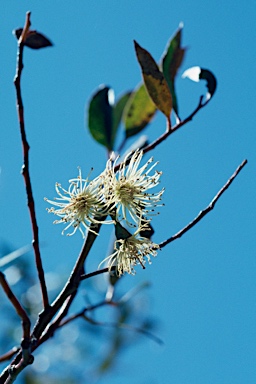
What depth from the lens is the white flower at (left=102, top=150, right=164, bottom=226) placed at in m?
0.78

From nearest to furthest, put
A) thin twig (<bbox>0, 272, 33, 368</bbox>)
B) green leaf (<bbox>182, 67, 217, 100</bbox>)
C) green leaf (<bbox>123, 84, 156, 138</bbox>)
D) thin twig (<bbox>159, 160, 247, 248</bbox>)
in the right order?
thin twig (<bbox>0, 272, 33, 368</bbox>) → thin twig (<bbox>159, 160, 247, 248</bbox>) → green leaf (<bbox>182, 67, 217, 100</bbox>) → green leaf (<bbox>123, 84, 156, 138</bbox>)

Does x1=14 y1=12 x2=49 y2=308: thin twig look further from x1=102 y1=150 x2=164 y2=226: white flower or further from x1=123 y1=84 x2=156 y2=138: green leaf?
x1=123 y1=84 x2=156 y2=138: green leaf

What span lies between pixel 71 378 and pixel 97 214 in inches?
32.8

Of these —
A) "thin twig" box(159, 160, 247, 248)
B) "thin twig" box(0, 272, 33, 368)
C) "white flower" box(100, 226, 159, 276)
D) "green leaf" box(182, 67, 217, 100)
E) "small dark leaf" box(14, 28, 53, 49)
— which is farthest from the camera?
"green leaf" box(182, 67, 217, 100)

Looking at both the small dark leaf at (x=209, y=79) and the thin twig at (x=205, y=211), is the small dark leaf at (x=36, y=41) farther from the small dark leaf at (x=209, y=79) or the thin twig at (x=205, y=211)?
the thin twig at (x=205, y=211)

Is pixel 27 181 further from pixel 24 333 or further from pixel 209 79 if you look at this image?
pixel 209 79

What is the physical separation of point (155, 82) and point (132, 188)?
19 cm

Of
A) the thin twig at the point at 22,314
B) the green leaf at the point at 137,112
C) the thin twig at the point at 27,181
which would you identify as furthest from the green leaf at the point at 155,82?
the thin twig at the point at 22,314

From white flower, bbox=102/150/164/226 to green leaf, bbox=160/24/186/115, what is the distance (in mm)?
170

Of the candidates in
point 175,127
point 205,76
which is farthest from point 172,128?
point 205,76

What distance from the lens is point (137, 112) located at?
1.14m

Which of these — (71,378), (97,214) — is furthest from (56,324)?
(71,378)

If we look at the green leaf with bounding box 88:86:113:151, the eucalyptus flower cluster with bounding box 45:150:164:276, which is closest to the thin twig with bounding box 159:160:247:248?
the eucalyptus flower cluster with bounding box 45:150:164:276

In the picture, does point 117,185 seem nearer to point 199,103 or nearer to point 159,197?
point 159,197
